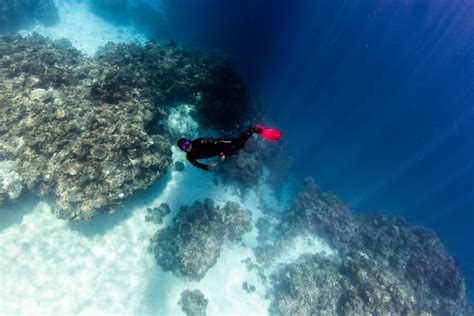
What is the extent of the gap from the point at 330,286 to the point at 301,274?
62.5 inches

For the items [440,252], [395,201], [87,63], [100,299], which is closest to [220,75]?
[87,63]

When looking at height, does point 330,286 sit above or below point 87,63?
below

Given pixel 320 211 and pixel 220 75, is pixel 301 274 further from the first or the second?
pixel 220 75

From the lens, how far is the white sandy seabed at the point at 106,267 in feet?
35.9

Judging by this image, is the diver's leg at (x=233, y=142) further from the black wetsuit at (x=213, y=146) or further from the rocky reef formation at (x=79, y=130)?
the rocky reef formation at (x=79, y=130)

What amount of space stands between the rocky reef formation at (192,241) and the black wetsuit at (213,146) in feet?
28.9

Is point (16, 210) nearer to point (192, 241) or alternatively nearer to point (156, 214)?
point (156, 214)

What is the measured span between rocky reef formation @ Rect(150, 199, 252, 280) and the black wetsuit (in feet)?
28.9

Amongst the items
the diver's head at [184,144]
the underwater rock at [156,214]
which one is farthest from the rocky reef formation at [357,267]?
the diver's head at [184,144]

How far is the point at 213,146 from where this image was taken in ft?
19.0

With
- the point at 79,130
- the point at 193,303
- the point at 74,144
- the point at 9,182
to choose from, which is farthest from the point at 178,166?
the point at 9,182

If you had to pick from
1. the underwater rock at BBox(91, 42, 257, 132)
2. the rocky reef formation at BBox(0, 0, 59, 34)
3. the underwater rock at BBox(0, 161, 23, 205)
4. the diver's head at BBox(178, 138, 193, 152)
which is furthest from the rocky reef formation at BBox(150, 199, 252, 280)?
the rocky reef formation at BBox(0, 0, 59, 34)

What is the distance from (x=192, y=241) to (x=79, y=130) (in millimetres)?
7153

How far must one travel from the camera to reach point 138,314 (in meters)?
11.8
